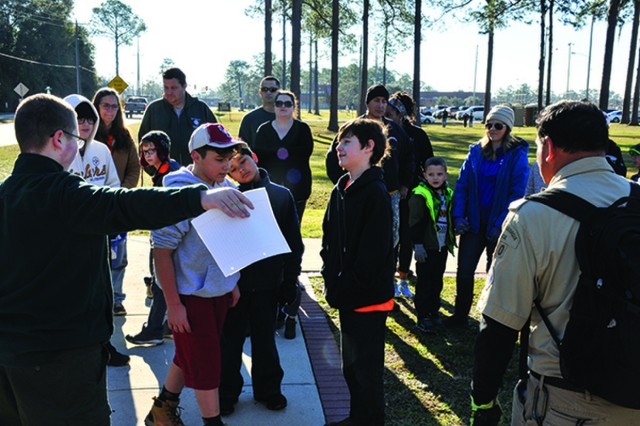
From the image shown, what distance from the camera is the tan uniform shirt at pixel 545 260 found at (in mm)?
2062

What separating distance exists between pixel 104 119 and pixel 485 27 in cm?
2565

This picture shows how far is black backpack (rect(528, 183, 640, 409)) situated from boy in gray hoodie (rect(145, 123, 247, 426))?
1.79 meters

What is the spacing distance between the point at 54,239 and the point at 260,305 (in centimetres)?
186

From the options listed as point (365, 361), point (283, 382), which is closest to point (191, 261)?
point (365, 361)

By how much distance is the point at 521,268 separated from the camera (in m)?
2.11

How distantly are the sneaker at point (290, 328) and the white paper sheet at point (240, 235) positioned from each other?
2.32 metres

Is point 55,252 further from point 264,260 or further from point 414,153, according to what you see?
point 414,153

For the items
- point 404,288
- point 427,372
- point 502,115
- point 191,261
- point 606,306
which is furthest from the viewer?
point 404,288

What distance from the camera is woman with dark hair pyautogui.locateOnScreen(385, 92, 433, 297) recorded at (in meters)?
6.04

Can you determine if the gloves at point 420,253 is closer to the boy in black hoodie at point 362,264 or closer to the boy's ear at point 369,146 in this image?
the boy in black hoodie at point 362,264

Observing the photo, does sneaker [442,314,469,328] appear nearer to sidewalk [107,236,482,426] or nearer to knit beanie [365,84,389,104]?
sidewalk [107,236,482,426]

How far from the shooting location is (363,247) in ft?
10.8

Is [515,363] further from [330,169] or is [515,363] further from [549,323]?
[549,323]

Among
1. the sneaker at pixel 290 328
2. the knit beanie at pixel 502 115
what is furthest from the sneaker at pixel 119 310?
the knit beanie at pixel 502 115
